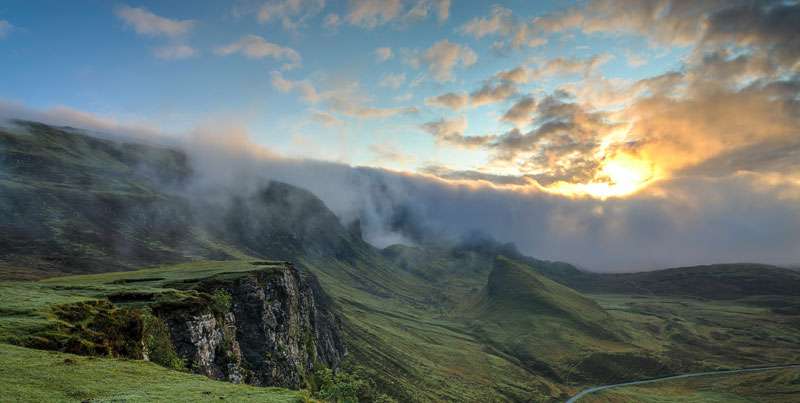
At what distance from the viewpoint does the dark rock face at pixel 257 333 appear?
2761 inches

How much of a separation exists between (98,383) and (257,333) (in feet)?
234

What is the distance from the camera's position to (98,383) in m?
34.6

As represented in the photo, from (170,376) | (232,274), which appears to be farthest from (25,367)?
(232,274)

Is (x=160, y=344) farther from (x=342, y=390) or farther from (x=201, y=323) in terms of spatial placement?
(x=342, y=390)

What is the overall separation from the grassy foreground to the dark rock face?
93.0 ft

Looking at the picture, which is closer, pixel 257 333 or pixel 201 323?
pixel 201 323

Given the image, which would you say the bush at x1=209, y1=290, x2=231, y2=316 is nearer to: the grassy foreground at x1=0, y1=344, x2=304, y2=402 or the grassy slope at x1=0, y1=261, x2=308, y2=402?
the grassy slope at x1=0, y1=261, x2=308, y2=402

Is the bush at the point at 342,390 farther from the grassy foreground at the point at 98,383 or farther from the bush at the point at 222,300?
the grassy foreground at the point at 98,383

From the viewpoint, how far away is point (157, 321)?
64625mm

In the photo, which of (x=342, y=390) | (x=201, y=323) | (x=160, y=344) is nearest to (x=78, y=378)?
(x=160, y=344)

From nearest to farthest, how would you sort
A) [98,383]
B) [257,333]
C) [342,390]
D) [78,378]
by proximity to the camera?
[78,378] < [98,383] < [257,333] < [342,390]

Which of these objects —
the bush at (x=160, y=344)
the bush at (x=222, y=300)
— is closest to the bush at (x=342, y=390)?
the bush at (x=222, y=300)

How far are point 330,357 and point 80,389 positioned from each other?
149038 millimetres

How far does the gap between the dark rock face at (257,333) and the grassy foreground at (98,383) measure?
28.3m
